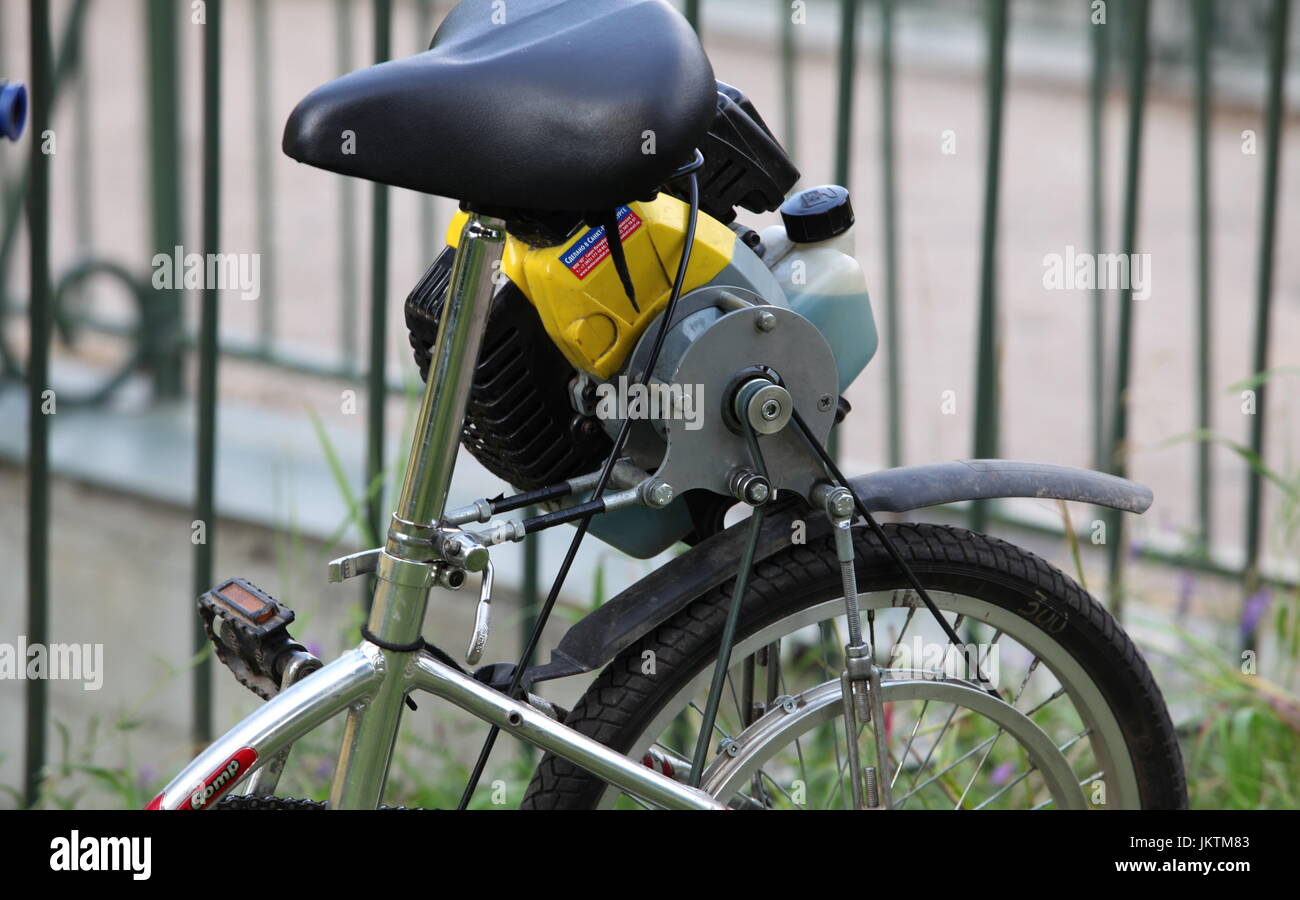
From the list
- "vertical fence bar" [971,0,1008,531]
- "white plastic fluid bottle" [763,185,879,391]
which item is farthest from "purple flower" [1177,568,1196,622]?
A: "white plastic fluid bottle" [763,185,879,391]

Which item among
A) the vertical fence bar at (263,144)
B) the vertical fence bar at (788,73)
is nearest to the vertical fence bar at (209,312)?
the vertical fence bar at (788,73)

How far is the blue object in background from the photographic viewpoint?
5.15 ft

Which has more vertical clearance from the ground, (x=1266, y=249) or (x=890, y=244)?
(x=890, y=244)

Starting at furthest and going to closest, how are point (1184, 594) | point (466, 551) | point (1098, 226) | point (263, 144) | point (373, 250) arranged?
point (263, 144)
point (1098, 226)
point (1184, 594)
point (373, 250)
point (466, 551)

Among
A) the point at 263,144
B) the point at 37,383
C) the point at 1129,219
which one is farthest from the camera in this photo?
the point at 263,144

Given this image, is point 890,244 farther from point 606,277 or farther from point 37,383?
point 606,277

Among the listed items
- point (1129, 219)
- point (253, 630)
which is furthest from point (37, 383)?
point (1129, 219)

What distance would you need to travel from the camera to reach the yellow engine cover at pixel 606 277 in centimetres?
147

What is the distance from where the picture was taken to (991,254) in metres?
2.75

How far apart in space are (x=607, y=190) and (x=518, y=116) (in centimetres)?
10

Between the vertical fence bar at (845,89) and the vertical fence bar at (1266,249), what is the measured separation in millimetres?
839

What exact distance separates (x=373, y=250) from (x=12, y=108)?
950 mm

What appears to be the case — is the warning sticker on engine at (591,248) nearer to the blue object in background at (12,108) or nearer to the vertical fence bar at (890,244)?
the blue object in background at (12,108)
